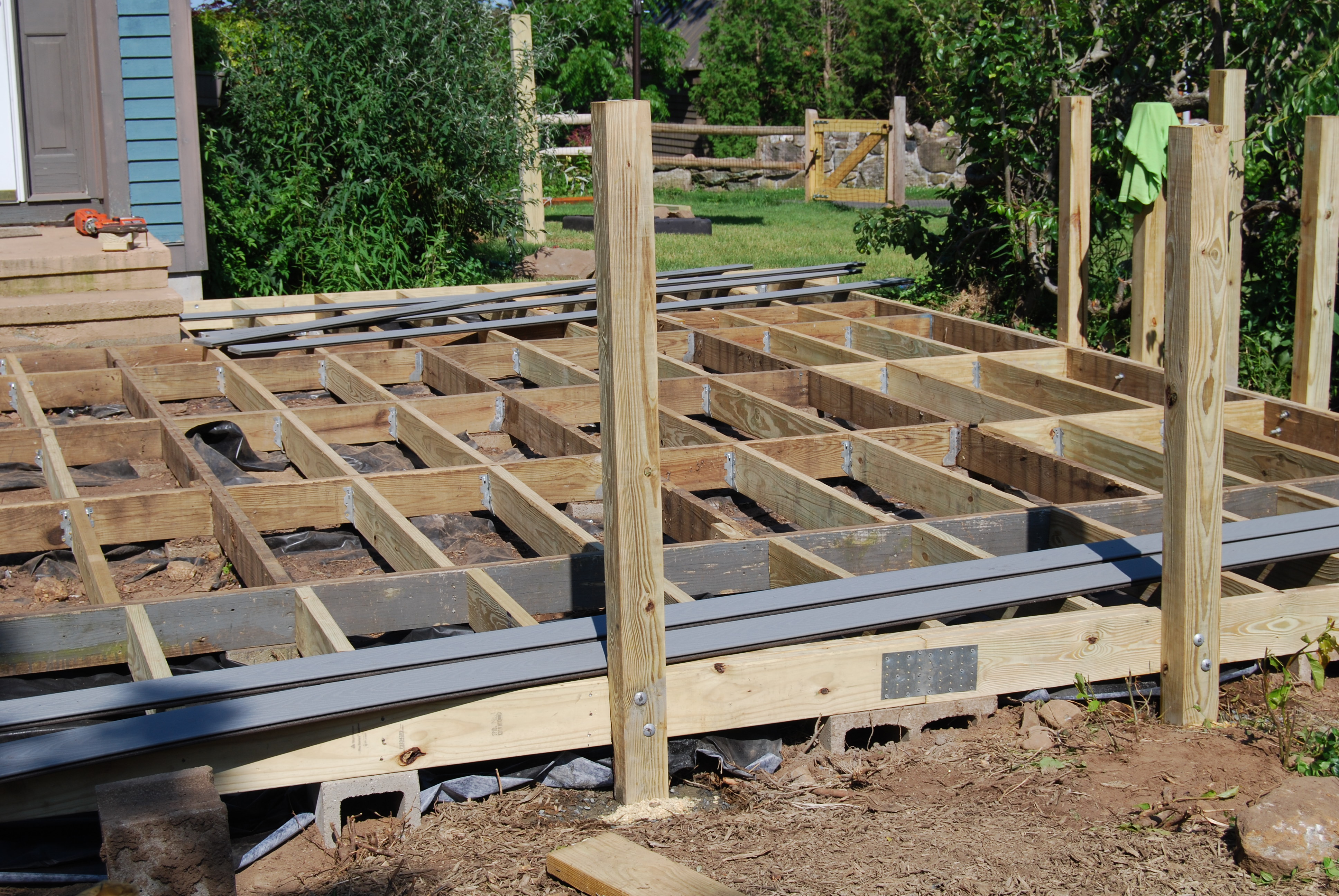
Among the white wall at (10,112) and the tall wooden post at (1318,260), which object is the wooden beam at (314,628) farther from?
the white wall at (10,112)

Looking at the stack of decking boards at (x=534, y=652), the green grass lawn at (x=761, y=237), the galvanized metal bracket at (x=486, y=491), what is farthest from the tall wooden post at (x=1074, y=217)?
the galvanized metal bracket at (x=486, y=491)

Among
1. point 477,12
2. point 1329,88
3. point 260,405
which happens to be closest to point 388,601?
point 260,405

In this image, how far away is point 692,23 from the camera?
98.3 ft

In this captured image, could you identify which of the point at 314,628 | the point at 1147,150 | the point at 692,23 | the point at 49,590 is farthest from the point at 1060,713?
the point at 692,23

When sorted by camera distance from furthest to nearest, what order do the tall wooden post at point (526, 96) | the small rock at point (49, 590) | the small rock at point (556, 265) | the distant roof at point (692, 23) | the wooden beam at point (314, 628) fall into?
the distant roof at point (692, 23)
the small rock at point (556, 265)
the tall wooden post at point (526, 96)
the small rock at point (49, 590)
the wooden beam at point (314, 628)

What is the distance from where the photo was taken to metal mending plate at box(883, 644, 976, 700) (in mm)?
3166

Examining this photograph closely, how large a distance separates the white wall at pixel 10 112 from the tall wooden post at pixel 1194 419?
25.2 feet

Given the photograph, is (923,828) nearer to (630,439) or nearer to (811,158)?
(630,439)

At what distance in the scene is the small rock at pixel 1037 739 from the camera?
3.13 metres

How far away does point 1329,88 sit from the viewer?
5922 mm

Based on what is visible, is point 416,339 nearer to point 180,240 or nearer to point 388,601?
point 180,240

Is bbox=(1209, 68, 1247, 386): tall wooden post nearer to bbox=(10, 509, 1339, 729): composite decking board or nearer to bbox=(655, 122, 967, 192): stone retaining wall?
bbox=(10, 509, 1339, 729): composite decking board

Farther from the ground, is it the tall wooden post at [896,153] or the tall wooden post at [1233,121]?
the tall wooden post at [896,153]

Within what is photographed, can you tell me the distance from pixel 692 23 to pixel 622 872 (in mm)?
29636
